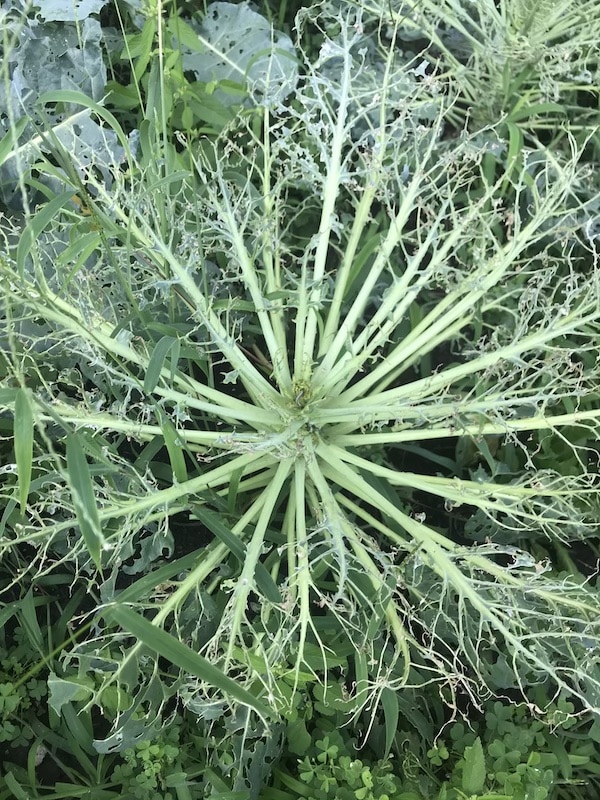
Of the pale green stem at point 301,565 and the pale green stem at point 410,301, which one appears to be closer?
the pale green stem at point 301,565

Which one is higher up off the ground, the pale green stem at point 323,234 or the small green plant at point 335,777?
the pale green stem at point 323,234

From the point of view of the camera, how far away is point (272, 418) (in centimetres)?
88

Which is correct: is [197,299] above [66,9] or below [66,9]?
below

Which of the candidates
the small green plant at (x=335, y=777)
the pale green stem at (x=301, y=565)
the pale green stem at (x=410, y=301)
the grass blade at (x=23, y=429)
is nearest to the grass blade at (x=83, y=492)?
the grass blade at (x=23, y=429)

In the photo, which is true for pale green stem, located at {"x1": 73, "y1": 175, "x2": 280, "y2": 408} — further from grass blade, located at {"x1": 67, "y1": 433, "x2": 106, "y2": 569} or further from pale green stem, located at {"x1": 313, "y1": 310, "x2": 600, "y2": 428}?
grass blade, located at {"x1": 67, "y1": 433, "x2": 106, "y2": 569}

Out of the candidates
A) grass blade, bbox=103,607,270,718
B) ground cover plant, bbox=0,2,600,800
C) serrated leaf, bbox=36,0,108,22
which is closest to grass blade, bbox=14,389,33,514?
ground cover plant, bbox=0,2,600,800

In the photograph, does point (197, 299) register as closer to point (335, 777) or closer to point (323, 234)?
point (323, 234)

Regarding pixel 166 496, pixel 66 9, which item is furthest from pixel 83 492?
pixel 66 9

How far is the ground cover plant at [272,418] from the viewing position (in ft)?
2.52

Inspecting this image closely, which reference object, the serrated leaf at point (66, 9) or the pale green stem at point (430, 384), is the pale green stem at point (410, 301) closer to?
the pale green stem at point (430, 384)

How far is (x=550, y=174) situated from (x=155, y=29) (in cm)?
82

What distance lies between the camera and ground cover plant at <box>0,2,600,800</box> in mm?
770

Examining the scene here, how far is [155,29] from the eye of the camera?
0.96m

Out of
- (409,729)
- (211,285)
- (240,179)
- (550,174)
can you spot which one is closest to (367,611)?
(409,729)
